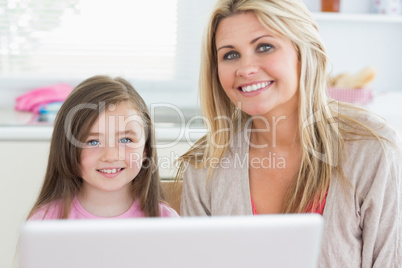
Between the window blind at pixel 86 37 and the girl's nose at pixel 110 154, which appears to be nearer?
the girl's nose at pixel 110 154

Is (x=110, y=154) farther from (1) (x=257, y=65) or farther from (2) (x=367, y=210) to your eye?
(2) (x=367, y=210)

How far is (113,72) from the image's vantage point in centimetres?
274

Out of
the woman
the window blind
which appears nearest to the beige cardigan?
the woman

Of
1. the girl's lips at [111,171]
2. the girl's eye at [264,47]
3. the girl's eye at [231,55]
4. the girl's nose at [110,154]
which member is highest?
the girl's eye at [264,47]

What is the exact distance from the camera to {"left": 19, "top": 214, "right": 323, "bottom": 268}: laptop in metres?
0.65

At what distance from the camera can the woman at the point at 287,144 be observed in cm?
129

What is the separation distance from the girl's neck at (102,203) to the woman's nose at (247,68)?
0.45 metres

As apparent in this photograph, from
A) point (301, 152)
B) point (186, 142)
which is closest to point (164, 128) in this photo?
point (186, 142)

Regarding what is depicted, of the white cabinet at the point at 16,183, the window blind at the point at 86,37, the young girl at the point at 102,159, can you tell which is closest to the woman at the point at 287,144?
the young girl at the point at 102,159

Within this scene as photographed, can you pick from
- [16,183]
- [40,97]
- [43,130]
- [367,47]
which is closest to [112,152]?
[43,130]

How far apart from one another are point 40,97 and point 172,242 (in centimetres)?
201

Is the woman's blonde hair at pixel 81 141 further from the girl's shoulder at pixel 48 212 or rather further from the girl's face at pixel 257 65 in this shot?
the girl's face at pixel 257 65

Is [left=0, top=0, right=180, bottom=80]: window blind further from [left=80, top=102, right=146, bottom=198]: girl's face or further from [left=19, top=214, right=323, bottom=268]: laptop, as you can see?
[left=19, top=214, right=323, bottom=268]: laptop

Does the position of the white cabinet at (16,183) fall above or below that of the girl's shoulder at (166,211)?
below
